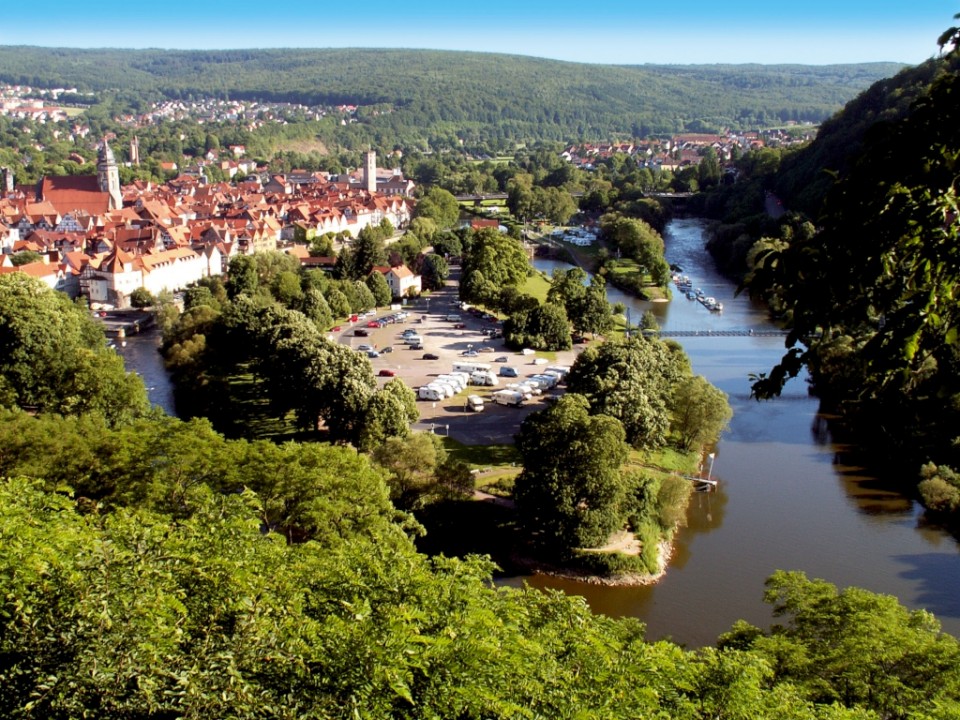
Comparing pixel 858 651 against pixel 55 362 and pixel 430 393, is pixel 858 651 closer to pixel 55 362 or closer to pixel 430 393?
pixel 430 393

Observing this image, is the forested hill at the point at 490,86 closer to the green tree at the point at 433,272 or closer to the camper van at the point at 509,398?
the green tree at the point at 433,272

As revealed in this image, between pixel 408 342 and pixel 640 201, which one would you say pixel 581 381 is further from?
pixel 640 201

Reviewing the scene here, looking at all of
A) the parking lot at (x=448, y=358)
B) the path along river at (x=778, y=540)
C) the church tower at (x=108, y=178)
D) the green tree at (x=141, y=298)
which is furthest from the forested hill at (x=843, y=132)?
the church tower at (x=108, y=178)

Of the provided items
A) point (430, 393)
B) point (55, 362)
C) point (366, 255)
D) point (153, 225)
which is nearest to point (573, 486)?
point (430, 393)

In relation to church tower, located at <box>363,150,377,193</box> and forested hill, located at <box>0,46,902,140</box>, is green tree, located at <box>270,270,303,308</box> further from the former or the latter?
forested hill, located at <box>0,46,902,140</box>

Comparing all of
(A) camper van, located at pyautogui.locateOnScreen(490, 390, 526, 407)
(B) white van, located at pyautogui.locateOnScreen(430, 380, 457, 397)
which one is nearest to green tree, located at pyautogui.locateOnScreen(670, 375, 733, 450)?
(A) camper van, located at pyautogui.locateOnScreen(490, 390, 526, 407)
